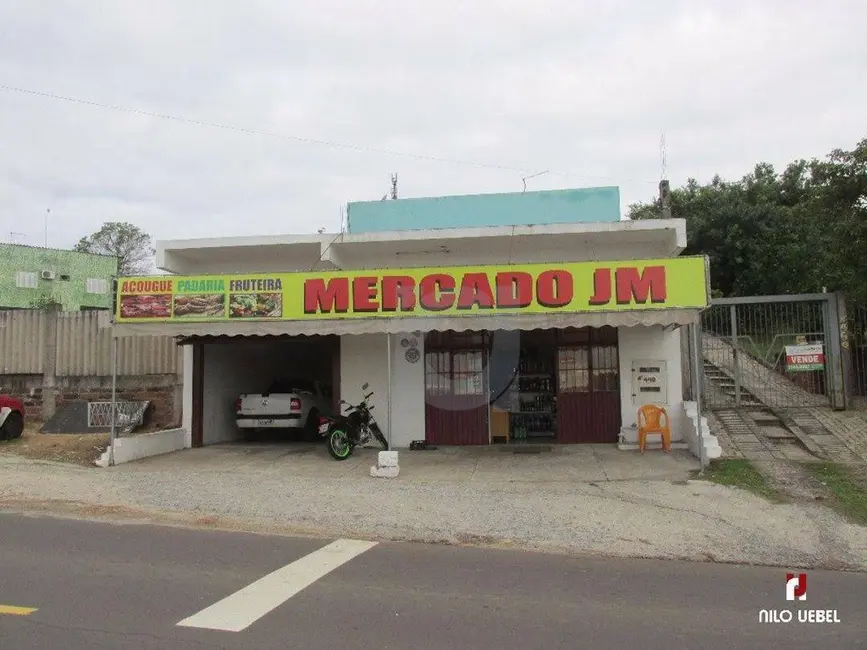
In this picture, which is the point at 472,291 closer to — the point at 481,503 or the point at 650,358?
the point at 481,503

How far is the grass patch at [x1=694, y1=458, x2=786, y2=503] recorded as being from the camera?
8672 millimetres

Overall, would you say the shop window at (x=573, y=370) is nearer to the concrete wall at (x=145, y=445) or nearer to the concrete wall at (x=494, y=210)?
the concrete wall at (x=494, y=210)

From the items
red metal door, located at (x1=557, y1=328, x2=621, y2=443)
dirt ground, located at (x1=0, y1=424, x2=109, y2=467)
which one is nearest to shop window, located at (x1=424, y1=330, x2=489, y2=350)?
red metal door, located at (x1=557, y1=328, x2=621, y2=443)

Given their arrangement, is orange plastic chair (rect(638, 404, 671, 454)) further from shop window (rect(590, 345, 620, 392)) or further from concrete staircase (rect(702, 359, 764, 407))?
concrete staircase (rect(702, 359, 764, 407))

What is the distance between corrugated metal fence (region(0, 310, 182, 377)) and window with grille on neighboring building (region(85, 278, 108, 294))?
83.1 feet

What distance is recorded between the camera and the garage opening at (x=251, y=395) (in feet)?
46.0

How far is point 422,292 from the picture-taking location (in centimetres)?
1048

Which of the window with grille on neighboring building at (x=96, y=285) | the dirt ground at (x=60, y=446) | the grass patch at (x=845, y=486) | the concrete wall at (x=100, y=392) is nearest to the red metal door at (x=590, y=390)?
the grass patch at (x=845, y=486)

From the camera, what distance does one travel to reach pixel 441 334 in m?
13.3

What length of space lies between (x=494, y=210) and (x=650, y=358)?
4.92 meters

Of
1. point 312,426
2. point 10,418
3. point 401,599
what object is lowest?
point 401,599

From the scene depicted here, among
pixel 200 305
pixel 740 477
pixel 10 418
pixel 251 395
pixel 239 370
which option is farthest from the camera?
pixel 239 370

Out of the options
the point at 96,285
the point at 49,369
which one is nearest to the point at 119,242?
the point at 96,285

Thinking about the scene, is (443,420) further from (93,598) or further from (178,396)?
(93,598)
